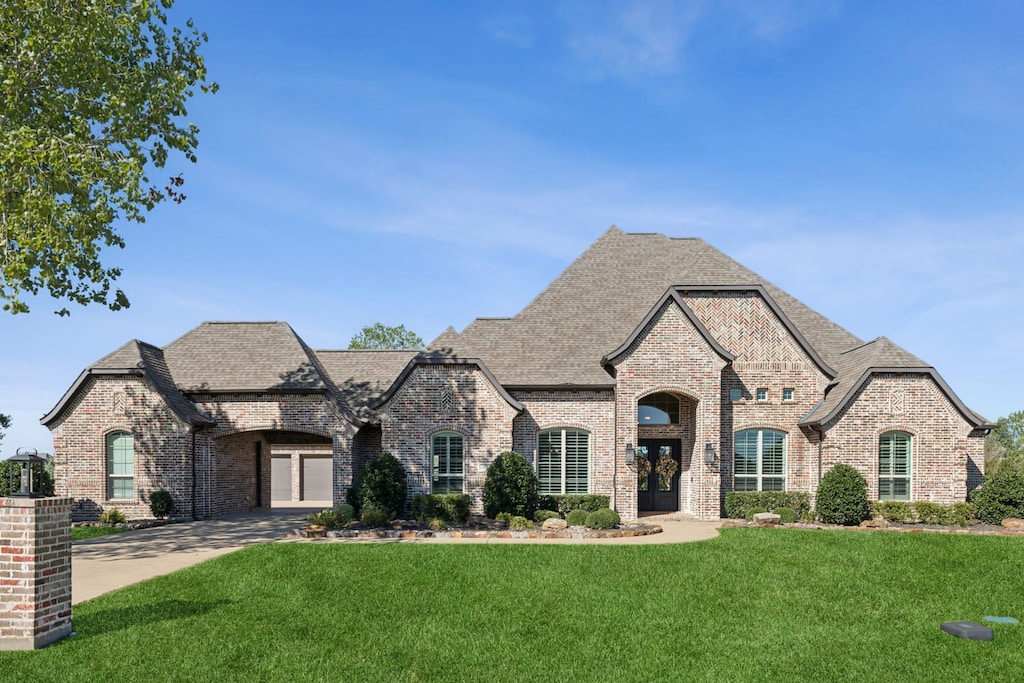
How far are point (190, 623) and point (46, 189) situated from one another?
1213 cm

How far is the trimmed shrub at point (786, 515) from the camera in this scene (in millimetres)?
19781

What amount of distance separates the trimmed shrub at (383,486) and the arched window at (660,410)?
8312mm

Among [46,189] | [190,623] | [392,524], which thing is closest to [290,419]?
[392,524]

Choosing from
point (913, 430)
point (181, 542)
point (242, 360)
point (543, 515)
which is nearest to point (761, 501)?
point (913, 430)

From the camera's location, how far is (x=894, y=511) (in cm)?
2050

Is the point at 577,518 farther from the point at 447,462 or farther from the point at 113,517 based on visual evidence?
the point at 113,517

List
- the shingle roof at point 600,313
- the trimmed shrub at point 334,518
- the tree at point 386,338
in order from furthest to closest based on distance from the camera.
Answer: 1. the tree at point 386,338
2. the shingle roof at point 600,313
3. the trimmed shrub at point 334,518

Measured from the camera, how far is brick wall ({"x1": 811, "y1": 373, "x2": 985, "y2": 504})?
21.4 meters

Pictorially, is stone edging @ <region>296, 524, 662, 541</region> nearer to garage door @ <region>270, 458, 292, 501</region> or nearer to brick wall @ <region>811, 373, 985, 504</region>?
brick wall @ <region>811, 373, 985, 504</region>

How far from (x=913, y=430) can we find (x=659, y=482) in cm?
801

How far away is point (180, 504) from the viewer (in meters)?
22.3

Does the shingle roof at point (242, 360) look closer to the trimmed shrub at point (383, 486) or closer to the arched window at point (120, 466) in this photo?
the arched window at point (120, 466)

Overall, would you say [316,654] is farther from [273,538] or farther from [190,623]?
[273,538]

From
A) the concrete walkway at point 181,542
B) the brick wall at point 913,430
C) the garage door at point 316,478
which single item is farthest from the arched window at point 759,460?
the garage door at point 316,478
